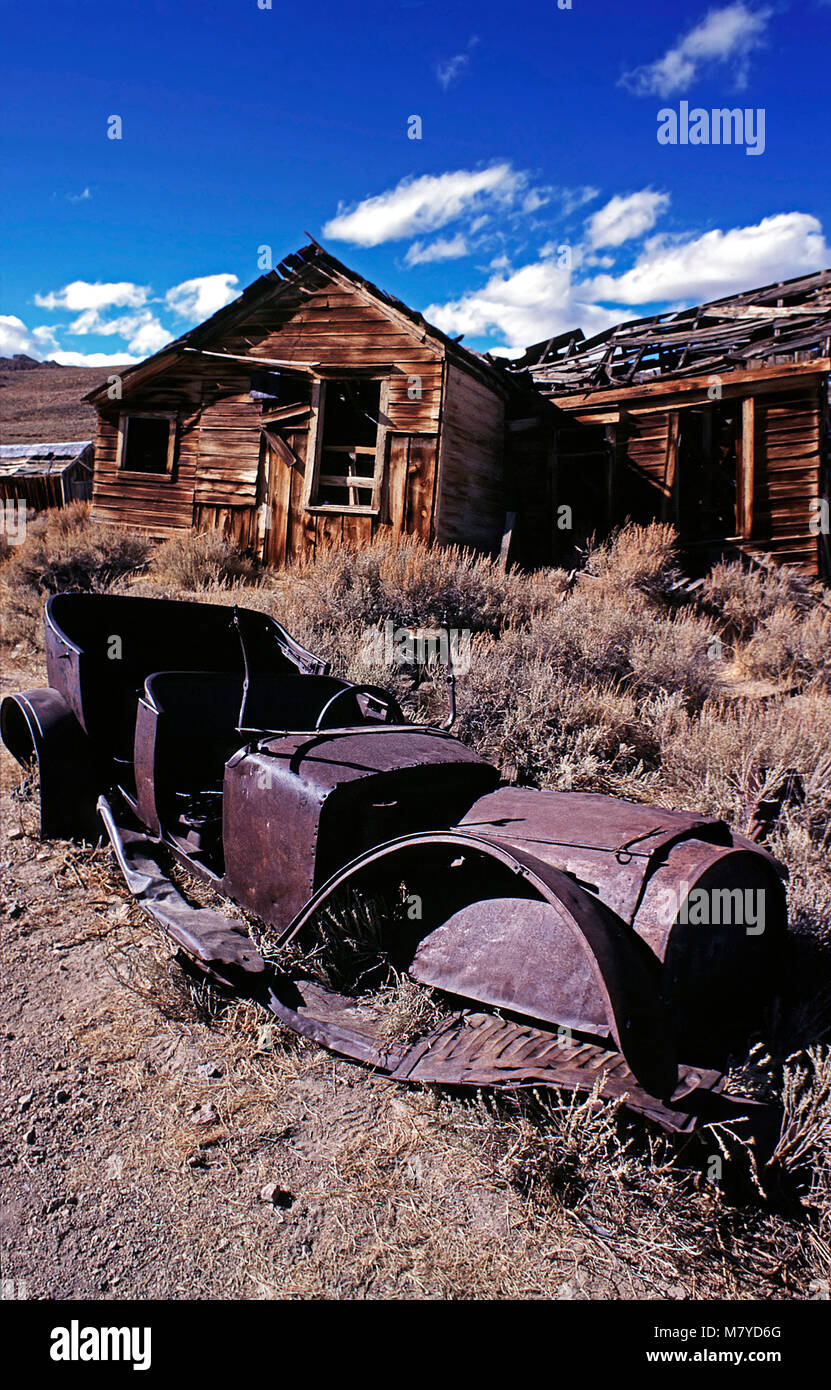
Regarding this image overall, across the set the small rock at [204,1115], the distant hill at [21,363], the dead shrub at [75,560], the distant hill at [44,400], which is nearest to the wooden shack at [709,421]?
the dead shrub at [75,560]

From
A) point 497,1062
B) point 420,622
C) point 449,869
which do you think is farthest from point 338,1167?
point 420,622

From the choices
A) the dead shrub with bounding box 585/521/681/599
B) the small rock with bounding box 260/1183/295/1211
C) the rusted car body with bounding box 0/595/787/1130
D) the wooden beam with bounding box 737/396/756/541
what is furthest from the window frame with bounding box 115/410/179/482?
the small rock with bounding box 260/1183/295/1211

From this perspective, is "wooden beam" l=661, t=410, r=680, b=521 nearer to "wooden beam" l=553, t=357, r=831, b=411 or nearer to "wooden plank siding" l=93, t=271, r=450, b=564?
"wooden beam" l=553, t=357, r=831, b=411

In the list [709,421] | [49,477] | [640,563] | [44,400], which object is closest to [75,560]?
[640,563]

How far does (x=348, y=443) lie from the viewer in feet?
54.7

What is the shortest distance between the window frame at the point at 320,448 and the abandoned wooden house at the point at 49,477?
54.7 feet

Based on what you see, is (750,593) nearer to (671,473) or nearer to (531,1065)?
(671,473)

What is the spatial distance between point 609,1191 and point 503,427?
14186mm

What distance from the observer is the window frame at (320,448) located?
12766 millimetres

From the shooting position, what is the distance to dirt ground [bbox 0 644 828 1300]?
73.5 inches

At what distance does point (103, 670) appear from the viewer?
14.8ft

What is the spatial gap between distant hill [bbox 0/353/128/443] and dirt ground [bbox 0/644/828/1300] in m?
44.2

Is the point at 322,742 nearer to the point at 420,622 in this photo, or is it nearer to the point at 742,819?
the point at 742,819

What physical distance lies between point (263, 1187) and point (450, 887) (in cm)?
108
